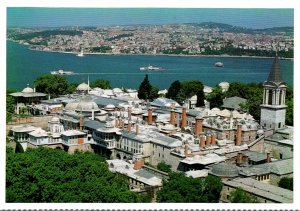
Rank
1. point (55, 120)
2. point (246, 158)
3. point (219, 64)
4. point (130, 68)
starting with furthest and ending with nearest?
point (219, 64) < point (130, 68) < point (55, 120) < point (246, 158)

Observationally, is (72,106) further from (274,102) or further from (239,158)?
(239,158)

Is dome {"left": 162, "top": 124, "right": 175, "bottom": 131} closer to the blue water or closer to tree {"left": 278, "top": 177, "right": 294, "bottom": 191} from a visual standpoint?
tree {"left": 278, "top": 177, "right": 294, "bottom": 191}

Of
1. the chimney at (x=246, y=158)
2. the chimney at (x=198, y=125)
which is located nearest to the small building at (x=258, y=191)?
the chimney at (x=246, y=158)

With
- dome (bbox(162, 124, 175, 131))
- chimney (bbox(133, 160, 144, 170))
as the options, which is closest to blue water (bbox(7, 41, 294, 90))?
dome (bbox(162, 124, 175, 131))

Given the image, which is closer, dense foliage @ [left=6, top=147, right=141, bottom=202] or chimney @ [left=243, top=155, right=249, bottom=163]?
dense foliage @ [left=6, top=147, right=141, bottom=202]

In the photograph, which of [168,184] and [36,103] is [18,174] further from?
[36,103]

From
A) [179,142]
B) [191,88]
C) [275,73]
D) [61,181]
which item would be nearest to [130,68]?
[191,88]

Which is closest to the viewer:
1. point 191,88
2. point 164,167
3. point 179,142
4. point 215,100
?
point 164,167
